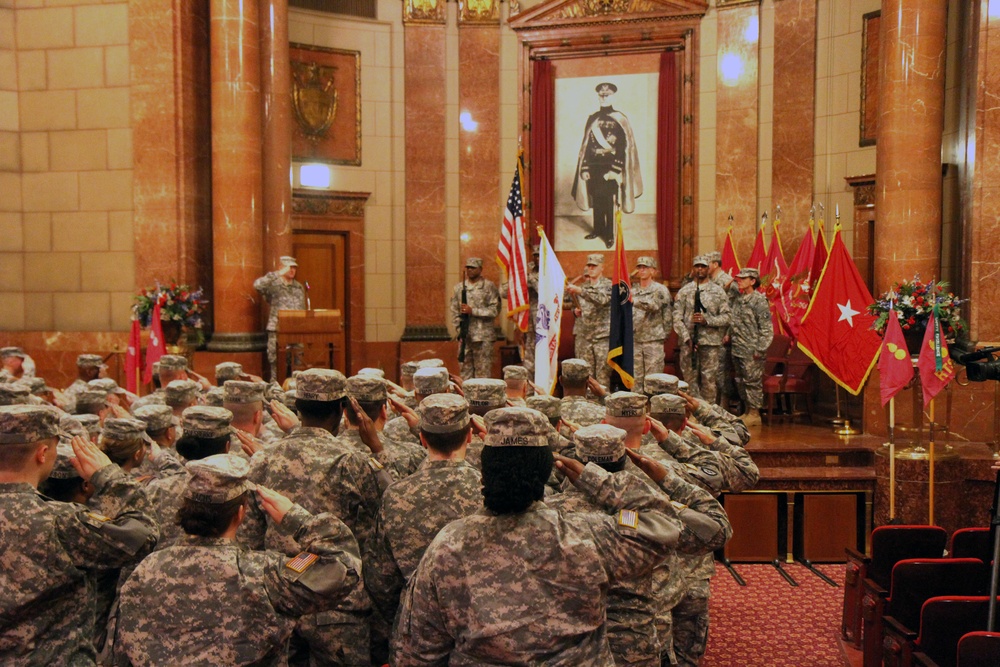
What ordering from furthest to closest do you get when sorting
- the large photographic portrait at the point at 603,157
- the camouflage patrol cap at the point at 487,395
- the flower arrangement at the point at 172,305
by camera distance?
the large photographic portrait at the point at 603,157, the flower arrangement at the point at 172,305, the camouflage patrol cap at the point at 487,395

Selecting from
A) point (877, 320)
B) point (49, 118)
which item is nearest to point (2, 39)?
point (49, 118)

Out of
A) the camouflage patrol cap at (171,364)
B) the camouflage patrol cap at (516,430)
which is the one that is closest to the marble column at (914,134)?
the camouflage patrol cap at (171,364)

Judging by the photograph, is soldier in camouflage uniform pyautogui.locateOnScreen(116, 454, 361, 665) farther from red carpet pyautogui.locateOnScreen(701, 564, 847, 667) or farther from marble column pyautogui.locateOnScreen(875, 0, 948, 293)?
marble column pyautogui.locateOnScreen(875, 0, 948, 293)

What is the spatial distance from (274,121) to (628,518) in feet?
29.8

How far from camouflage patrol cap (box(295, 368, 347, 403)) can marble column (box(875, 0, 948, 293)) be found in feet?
22.4

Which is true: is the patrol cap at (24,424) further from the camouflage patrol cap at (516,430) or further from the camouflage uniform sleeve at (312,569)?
the camouflage patrol cap at (516,430)

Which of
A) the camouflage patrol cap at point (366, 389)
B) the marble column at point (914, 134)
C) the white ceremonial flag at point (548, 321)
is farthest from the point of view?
the marble column at point (914, 134)

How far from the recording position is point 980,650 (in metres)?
3.16

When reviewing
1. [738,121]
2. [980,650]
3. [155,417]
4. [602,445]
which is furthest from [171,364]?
[738,121]

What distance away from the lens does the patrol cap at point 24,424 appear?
282cm

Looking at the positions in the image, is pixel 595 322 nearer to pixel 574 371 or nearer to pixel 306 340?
Answer: pixel 306 340

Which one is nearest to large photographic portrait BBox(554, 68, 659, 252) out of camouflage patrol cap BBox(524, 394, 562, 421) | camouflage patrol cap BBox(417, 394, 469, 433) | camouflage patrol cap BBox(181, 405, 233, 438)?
camouflage patrol cap BBox(524, 394, 562, 421)

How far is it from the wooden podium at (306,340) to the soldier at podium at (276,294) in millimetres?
185

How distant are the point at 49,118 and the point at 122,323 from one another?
265 centimetres
